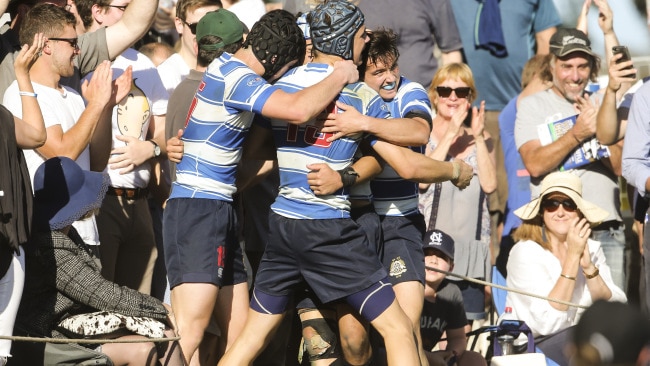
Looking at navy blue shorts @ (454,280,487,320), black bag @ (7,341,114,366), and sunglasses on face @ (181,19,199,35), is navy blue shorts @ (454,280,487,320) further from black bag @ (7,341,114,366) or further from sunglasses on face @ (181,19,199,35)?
black bag @ (7,341,114,366)

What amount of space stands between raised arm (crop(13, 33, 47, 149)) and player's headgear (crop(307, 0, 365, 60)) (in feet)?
4.95

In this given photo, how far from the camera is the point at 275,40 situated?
6258 mm

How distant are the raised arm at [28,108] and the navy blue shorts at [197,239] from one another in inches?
31.1

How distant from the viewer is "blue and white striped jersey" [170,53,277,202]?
6191 mm

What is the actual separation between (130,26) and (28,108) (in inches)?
53.8

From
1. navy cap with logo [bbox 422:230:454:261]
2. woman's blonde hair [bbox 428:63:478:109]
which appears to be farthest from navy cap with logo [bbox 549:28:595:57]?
navy cap with logo [bbox 422:230:454:261]

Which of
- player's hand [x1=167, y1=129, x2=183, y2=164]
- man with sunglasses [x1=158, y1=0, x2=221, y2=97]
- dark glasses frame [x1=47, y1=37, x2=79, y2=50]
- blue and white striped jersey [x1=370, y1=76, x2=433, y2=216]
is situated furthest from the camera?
man with sunglasses [x1=158, y1=0, x2=221, y2=97]

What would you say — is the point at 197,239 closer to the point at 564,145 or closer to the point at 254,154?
the point at 254,154

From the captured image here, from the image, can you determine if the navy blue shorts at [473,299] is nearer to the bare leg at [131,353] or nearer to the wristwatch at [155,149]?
the wristwatch at [155,149]

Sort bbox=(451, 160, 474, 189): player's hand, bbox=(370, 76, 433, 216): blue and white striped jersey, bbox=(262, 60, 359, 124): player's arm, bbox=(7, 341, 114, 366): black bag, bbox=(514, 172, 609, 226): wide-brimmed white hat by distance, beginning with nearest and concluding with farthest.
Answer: bbox=(262, 60, 359, 124): player's arm < bbox=(7, 341, 114, 366): black bag < bbox=(370, 76, 433, 216): blue and white striped jersey < bbox=(451, 160, 474, 189): player's hand < bbox=(514, 172, 609, 226): wide-brimmed white hat

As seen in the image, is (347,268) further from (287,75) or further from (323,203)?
(287,75)

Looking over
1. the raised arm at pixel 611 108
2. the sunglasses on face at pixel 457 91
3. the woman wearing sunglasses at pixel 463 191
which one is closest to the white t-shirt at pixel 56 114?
the woman wearing sunglasses at pixel 463 191

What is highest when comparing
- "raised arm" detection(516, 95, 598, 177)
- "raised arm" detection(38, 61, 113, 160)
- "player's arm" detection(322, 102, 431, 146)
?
"player's arm" detection(322, 102, 431, 146)

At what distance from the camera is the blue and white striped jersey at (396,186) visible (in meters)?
6.63
